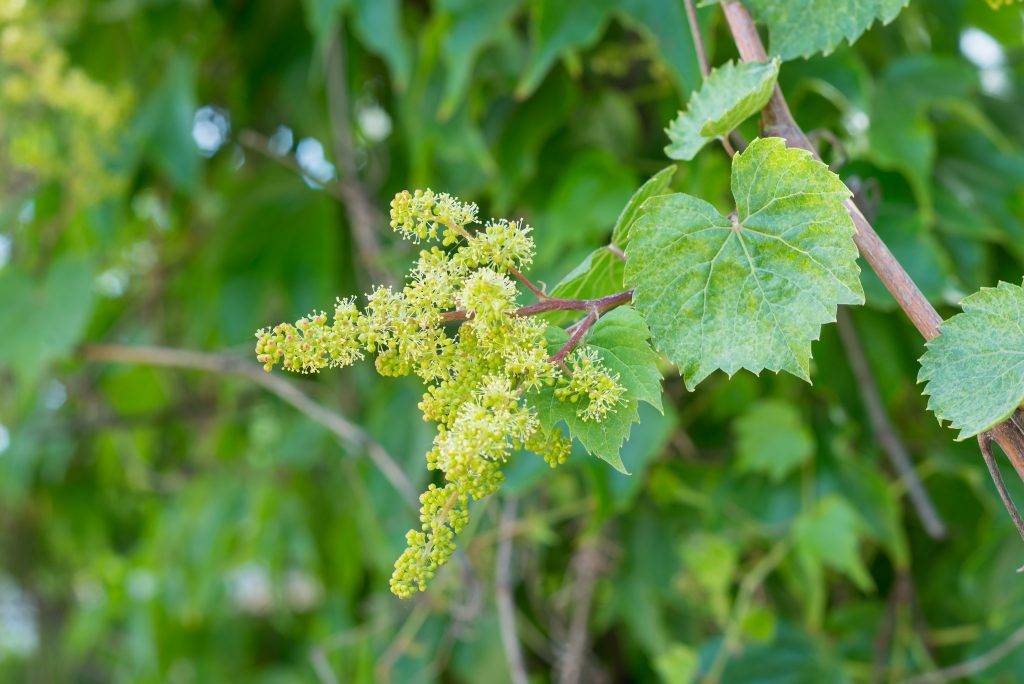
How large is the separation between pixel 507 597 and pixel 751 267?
0.84 metres

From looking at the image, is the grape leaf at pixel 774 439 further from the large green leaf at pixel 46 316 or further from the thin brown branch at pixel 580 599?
the large green leaf at pixel 46 316

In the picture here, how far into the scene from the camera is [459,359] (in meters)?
0.46

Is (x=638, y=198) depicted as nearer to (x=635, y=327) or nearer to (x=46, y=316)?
(x=635, y=327)

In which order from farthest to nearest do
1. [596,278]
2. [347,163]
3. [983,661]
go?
[347,163] < [983,661] < [596,278]

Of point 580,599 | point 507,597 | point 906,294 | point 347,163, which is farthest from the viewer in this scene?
point 347,163

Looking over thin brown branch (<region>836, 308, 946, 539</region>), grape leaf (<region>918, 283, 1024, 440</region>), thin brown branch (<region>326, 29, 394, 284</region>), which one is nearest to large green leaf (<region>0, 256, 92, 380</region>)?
thin brown branch (<region>326, 29, 394, 284</region>)

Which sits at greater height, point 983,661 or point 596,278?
point 596,278

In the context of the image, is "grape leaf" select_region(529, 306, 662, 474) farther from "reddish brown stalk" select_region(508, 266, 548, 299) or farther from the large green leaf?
the large green leaf

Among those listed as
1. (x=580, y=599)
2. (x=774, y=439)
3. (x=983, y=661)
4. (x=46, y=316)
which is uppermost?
(x=46, y=316)

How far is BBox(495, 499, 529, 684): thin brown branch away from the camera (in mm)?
1128

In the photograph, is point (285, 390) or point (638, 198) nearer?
point (638, 198)

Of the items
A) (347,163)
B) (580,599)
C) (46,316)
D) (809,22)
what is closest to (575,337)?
(809,22)

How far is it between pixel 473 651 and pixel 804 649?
0.50 m

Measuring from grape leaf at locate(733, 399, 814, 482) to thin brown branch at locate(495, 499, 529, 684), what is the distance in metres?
0.31
